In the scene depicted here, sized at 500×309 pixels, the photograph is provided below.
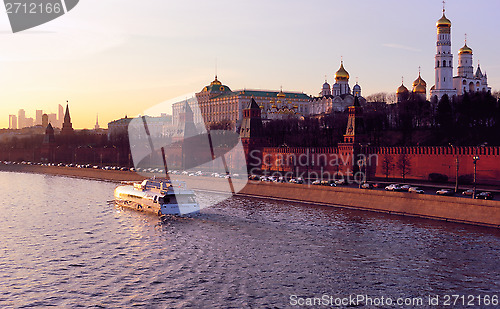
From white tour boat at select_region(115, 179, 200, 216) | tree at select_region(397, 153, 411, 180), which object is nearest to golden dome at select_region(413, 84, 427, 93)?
tree at select_region(397, 153, 411, 180)

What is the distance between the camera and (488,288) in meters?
19.6

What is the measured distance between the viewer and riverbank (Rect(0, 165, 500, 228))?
29.2 meters

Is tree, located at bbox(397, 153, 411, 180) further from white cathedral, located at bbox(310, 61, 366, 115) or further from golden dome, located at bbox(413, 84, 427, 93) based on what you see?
white cathedral, located at bbox(310, 61, 366, 115)

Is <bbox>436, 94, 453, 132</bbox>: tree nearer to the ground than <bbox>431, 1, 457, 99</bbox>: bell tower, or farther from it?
nearer to the ground

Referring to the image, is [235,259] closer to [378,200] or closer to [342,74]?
[378,200]

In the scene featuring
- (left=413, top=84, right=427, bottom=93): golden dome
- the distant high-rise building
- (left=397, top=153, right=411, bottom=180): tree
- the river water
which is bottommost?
the river water

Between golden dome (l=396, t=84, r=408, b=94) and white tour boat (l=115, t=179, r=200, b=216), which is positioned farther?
golden dome (l=396, t=84, r=408, b=94)

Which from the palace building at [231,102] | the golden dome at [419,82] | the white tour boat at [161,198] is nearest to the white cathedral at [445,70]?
the golden dome at [419,82]

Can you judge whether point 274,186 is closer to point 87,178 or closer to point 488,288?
point 488,288

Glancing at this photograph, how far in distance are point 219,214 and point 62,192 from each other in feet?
78.0

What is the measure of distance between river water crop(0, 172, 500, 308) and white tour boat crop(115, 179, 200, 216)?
3.20ft

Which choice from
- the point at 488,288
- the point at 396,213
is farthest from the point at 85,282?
the point at 396,213

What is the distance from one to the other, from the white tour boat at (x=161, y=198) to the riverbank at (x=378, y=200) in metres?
8.19

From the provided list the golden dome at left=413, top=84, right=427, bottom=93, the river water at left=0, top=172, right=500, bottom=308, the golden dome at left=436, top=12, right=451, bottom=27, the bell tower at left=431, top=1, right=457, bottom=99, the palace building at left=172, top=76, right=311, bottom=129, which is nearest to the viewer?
the river water at left=0, top=172, right=500, bottom=308
